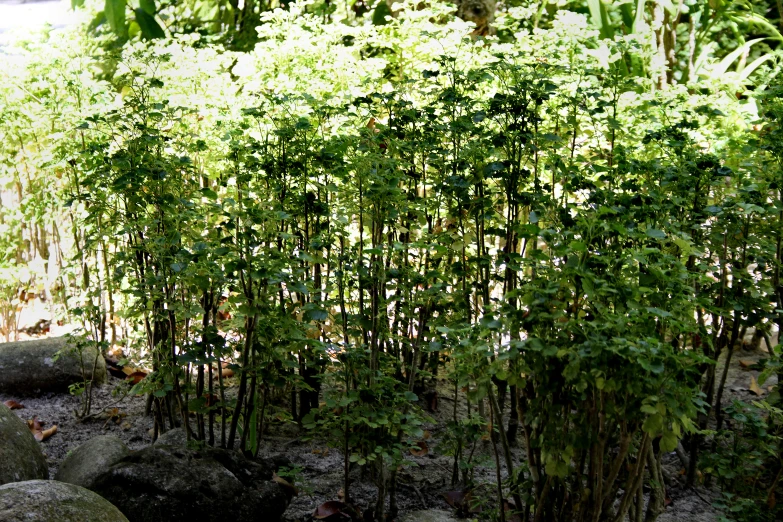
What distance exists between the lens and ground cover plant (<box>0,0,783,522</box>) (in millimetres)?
2266

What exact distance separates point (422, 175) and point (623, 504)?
4.99 feet

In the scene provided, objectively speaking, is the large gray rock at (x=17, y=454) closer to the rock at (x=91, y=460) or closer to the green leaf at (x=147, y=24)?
the rock at (x=91, y=460)

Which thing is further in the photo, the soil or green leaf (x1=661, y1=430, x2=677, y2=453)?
the soil

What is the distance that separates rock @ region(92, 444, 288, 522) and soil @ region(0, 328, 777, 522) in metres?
0.18

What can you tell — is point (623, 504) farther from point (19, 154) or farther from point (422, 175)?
point (19, 154)

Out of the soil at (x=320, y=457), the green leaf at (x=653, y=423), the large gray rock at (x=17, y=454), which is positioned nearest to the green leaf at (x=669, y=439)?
the green leaf at (x=653, y=423)

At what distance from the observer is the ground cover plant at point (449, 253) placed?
2.27 m

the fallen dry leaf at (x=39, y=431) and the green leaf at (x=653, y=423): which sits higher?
the green leaf at (x=653, y=423)

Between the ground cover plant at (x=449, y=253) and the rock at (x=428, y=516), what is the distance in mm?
88

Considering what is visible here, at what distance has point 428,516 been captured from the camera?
3.01m

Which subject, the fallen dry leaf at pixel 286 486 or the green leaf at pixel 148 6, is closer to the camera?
the fallen dry leaf at pixel 286 486

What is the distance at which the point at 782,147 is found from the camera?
10.3 ft

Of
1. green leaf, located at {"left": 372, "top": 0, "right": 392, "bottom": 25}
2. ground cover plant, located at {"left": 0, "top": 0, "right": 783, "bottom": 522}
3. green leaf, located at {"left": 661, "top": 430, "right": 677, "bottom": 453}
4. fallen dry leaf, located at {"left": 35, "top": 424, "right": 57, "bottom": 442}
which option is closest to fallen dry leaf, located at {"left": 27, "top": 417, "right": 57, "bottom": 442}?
fallen dry leaf, located at {"left": 35, "top": 424, "right": 57, "bottom": 442}

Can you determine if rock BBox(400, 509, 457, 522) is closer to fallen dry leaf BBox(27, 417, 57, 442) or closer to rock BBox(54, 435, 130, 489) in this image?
rock BBox(54, 435, 130, 489)
